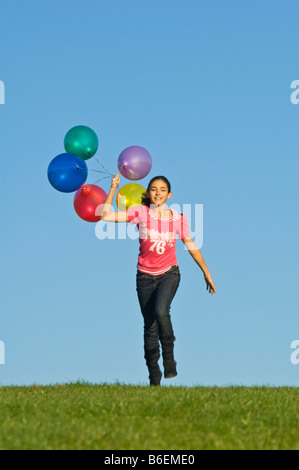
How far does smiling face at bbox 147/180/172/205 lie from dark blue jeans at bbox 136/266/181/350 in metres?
1.09

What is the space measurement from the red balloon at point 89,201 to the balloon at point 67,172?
0.19 m

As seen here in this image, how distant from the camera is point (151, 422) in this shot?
685 centimetres

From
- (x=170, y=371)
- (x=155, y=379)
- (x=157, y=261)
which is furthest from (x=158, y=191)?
(x=155, y=379)

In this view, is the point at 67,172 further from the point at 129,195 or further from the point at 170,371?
the point at 170,371

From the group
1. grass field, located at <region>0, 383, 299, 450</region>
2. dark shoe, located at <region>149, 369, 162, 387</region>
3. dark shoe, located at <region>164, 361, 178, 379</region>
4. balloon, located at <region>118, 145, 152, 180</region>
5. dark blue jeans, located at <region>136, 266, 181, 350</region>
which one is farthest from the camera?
balloon, located at <region>118, 145, 152, 180</region>

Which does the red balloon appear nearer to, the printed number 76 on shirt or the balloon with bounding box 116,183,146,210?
the balloon with bounding box 116,183,146,210

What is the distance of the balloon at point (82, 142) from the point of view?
11469 millimetres

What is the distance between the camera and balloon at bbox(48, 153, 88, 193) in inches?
425

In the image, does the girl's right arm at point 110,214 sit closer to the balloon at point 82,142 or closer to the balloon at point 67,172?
the balloon at point 67,172

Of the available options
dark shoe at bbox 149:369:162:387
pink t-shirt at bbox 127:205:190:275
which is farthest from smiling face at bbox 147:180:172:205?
dark shoe at bbox 149:369:162:387

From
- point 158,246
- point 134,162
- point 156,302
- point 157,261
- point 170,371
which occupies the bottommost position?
point 170,371

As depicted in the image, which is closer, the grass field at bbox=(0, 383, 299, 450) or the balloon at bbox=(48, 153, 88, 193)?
the grass field at bbox=(0, 383, 299, 450)

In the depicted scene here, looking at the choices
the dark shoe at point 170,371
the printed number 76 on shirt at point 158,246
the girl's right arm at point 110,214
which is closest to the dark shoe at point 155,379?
the dark shoe at point 170,371

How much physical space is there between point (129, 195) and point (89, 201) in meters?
0.70
